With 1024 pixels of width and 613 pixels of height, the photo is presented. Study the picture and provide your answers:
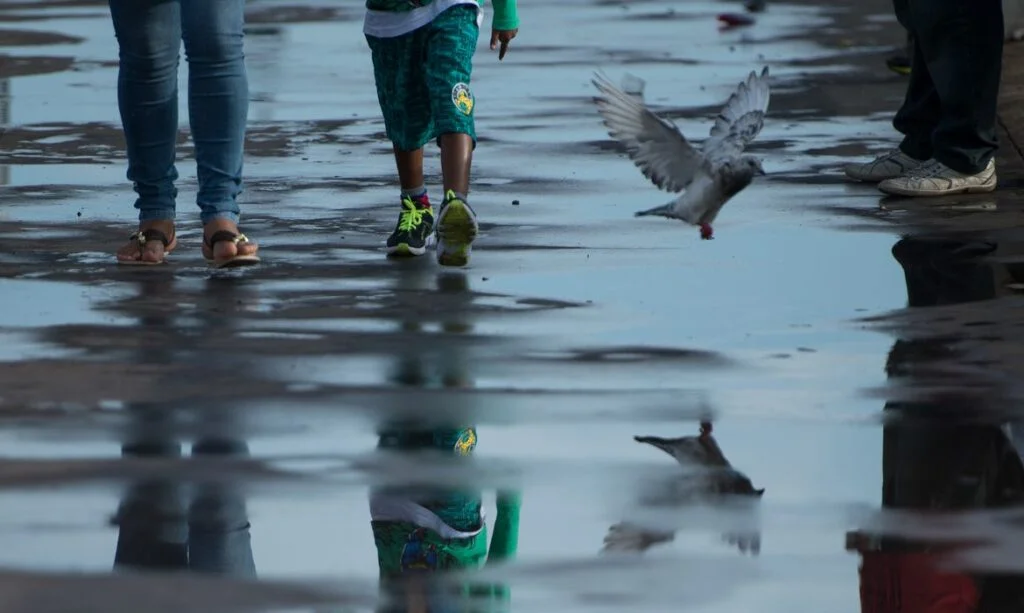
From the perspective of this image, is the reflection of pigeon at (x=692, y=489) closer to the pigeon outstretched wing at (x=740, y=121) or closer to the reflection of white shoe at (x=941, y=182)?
the pigeon outstretched wing at (x=740, y=121)

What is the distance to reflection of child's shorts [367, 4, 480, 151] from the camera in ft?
25.6

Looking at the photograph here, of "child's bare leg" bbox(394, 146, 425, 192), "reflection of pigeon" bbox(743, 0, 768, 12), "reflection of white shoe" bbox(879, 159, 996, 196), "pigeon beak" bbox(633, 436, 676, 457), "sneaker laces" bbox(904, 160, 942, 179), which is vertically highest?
"reflection of pigeon" bbox(743, 0, 768, 12)

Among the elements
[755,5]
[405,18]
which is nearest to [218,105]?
[405,18]

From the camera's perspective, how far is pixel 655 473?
508 centimetres

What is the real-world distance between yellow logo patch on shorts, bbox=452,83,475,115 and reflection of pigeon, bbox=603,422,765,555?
2.61 metres

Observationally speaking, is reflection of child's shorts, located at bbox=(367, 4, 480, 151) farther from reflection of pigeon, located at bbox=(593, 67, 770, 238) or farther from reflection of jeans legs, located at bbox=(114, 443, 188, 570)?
reflection of jeans legs, located at bbox=(114, 443, 188, 570)

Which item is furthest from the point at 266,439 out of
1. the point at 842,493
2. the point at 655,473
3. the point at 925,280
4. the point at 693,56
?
the point at 693,56

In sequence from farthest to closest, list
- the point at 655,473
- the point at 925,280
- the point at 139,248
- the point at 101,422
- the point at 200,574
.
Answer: the point at 139,248
the point at 925,280
the point at 101,422
the point at 655,473
the point at 200,574

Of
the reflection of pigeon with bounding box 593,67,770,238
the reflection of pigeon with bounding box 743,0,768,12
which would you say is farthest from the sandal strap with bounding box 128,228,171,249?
the reflection of pigeon with bounding box 743,0,768,12

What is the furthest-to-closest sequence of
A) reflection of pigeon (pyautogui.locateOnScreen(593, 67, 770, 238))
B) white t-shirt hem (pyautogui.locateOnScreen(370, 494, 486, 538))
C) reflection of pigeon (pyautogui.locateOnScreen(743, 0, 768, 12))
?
1. reflection of pigeon (pyautogui.locateOnScreen(743, 0, 768, 12))
2. reflection of pigeon (pyautogui.locateOnScreen(593, 67, 770, 238))
3. white t-shirt hem (pyautogui.locateOnScreen(370, 494, 486, 538))

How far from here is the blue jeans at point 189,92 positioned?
7.57 meters

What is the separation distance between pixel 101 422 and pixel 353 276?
2.08m

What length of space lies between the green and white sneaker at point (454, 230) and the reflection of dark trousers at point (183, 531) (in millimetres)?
2689

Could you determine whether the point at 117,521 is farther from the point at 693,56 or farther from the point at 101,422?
the point at 693,56
